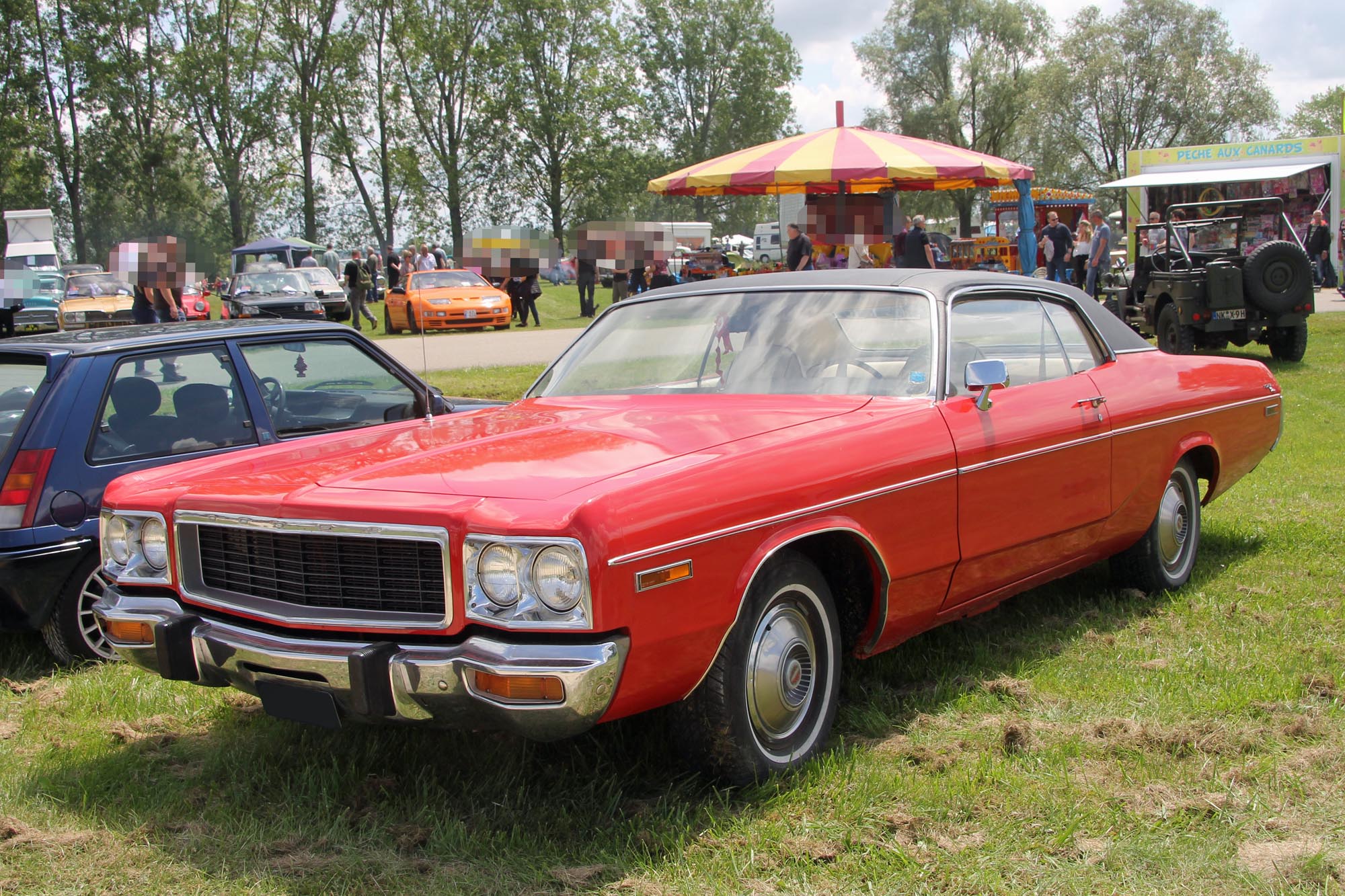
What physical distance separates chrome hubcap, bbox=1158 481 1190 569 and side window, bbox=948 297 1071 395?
0.89 metres

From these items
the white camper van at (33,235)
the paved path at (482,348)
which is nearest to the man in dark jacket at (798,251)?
the paved path at (482,348)

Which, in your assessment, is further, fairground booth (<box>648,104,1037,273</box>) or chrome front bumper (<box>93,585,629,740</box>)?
fairground booth (<box>648,104,1037,273</box>)

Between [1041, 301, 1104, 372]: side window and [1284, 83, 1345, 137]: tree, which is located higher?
[1284, 83, 1345, 137]: tree

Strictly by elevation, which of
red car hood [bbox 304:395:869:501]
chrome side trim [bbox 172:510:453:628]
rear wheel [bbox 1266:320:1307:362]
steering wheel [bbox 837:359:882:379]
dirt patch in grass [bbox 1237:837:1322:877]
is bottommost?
dirt patch in grass [bbox 1237:837:1322:877]

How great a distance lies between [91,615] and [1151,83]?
5551cm

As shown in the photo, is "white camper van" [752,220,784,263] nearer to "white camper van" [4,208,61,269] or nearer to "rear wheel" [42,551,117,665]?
"white camper van" [4,208,61,269]

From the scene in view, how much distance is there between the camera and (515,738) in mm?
3699

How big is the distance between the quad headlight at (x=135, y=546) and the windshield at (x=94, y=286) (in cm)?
2602

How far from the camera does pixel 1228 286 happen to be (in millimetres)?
12875

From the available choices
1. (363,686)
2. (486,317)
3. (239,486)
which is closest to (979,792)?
(363,686)

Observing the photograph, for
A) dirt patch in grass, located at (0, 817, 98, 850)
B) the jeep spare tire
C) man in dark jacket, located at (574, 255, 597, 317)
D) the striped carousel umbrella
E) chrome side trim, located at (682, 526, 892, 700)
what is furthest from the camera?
man in dark jacket, located at (574, 255, 597, 317)

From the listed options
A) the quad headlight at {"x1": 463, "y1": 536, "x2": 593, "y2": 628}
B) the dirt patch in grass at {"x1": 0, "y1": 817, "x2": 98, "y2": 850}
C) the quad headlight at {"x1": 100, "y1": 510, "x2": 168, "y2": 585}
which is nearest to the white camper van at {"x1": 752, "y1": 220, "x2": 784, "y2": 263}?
the quad headlight at {"x1": 100, "y1": 510, "x2": 168, "y2": 585}

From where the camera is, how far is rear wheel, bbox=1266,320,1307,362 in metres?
13.5

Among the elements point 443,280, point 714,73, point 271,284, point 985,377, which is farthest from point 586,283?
point 714,73
